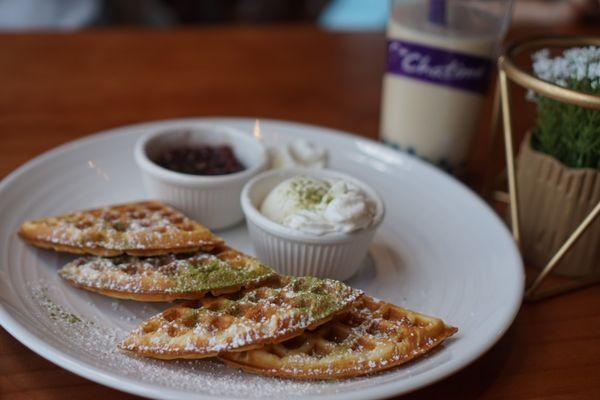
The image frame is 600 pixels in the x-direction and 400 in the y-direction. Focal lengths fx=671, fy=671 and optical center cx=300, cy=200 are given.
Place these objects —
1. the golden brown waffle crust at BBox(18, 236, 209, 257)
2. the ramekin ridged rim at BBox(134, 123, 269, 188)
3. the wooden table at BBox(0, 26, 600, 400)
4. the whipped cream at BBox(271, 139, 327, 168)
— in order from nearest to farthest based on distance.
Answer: the wooden table at BBox(0, 26, 600, 400) → the golden brown waffle crust at BBox(18, 236, 209, 257) → the ramekin ridged rim at BBox(134, 123, 269, 188) → the whipped cream at BBox(271, 139, 327, 168)

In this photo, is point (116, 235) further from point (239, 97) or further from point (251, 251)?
point (239, 97)

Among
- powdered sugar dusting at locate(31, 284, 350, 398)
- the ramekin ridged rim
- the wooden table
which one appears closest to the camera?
powdered sugar dusting at locate(31, 284, 350, 398)

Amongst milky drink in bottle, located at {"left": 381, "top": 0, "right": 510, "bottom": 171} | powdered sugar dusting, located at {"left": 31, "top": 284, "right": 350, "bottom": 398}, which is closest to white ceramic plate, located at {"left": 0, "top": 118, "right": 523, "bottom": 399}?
powdered sugar dusting, located at {"left": 31, "top": 284, "right": 350, "bottom": 398}

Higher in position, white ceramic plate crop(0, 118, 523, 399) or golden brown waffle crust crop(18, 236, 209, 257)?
golden brown waffle crust crop(18, 236, 209, 257)

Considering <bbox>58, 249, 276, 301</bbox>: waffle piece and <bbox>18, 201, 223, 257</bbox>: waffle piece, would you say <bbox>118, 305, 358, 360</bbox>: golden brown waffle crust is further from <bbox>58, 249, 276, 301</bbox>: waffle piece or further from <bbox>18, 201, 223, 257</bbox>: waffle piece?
<bbox>18, 201, 223, 257</bbox>: waffle piece

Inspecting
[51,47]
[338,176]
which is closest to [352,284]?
[338,176]

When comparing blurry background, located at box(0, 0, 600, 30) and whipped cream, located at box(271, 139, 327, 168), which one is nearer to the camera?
whipped cream, located at box(271, 139, 327, 168)
